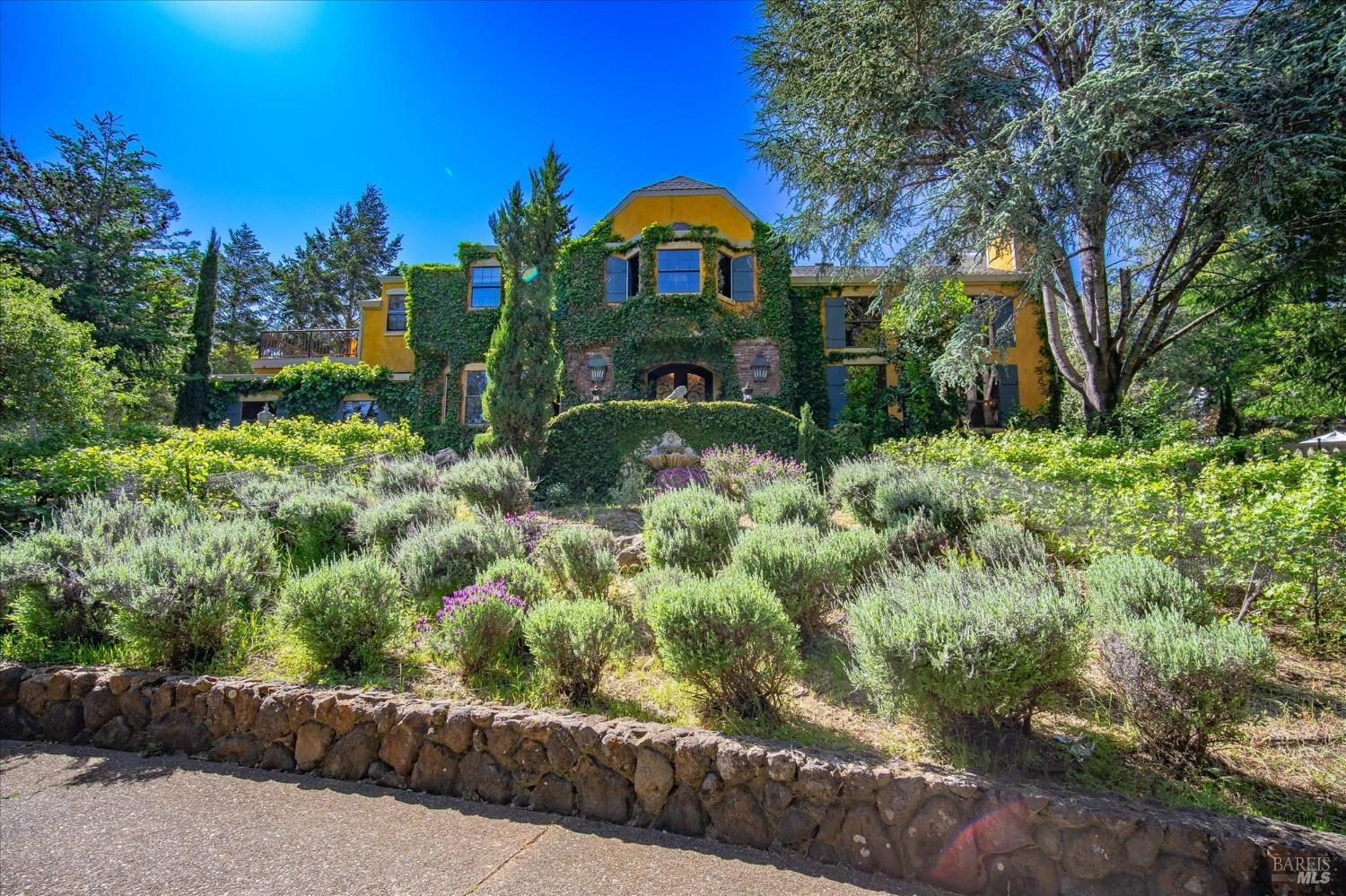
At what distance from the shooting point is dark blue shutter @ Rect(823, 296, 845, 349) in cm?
1966

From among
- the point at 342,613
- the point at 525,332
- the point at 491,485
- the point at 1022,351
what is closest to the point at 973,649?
the point at 342,613

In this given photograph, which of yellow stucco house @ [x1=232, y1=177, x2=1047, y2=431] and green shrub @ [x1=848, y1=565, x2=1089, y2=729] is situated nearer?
green shrub @ [x1=848, y1=565, x2=1089, y2=729]

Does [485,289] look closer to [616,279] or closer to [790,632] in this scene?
[616,279]

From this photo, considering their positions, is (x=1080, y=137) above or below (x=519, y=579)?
above

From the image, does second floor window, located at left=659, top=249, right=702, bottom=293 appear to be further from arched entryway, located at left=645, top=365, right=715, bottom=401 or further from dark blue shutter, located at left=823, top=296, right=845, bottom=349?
dark blue shutter, located at left=823, top=296, right=845, bottom=349

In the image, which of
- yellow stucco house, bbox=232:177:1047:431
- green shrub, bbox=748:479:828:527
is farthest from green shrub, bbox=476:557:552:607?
yellow stucco house, bbox=232:177:1047:431

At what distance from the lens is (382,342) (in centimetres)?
2216

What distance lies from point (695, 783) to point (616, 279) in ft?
57.7

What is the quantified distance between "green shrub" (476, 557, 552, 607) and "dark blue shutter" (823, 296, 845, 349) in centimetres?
1632

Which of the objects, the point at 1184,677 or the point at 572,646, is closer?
the point at 1184,677

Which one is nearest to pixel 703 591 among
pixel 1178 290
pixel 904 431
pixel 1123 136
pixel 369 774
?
pixel 369 774

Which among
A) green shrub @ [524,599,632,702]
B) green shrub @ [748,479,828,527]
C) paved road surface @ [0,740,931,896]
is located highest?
green shrub @ [748,479,828,527]

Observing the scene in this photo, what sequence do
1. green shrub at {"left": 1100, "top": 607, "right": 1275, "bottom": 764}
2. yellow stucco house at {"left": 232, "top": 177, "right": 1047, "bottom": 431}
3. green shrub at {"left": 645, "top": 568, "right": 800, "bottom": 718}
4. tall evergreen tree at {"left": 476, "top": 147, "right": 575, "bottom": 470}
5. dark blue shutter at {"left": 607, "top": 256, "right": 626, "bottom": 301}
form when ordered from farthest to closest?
1. dark blue shutter at {"left": 607, "top": 256, "right": 626, "bottom": 301}
2. yellow stucco house at {"left": 232, "top": 177, "right": 1047, "bottom": 431}
3. tall evergreen tree at {"left": 476, "top": 147, "right": 575, "bottom": 470}
4. green shrub at {"left": 645, "top": 568, "right": 800, "bottom": 718}
5. green shrub at {"left": 1100, "top": 607, "right": 1275, "bottom": 764}

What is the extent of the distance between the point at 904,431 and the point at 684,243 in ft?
29.1
